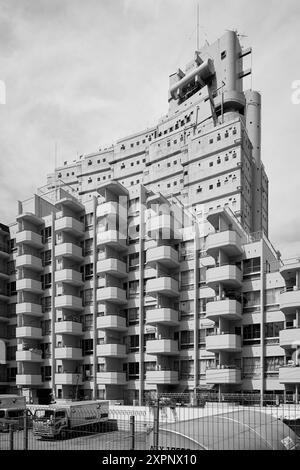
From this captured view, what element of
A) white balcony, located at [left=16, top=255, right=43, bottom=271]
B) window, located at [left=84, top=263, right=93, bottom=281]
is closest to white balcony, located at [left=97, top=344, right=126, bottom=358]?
window, located at [left=84, top=263, right=93, bottom=281]

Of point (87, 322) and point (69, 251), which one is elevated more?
point (69, 251)

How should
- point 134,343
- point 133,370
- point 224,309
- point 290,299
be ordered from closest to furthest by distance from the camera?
point 290,299 → point 224,309 → point 133,370 → point 134,343

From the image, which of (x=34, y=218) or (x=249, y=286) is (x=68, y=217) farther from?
(x=249, y=286)

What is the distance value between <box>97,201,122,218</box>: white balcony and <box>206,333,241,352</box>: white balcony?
1796 cm

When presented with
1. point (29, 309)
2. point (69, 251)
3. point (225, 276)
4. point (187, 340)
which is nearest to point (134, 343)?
point (187, 340)

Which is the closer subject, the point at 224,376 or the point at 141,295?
the point at 224,376

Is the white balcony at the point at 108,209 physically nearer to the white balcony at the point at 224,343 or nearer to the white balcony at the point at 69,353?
the white balcony at the point at 69,353

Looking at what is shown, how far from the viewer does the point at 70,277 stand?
53938mm

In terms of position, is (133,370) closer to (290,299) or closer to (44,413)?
(290,299)

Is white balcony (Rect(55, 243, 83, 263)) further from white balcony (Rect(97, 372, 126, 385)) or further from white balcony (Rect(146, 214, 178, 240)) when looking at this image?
white balcony (Rect(97, 372, 126, 385))

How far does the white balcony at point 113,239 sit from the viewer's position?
171 ft

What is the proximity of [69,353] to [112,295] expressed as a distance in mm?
8251

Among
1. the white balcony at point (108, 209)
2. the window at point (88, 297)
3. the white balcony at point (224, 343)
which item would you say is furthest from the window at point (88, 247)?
the white balcony at point (224, 343)

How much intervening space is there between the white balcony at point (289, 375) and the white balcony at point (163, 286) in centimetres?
1339
